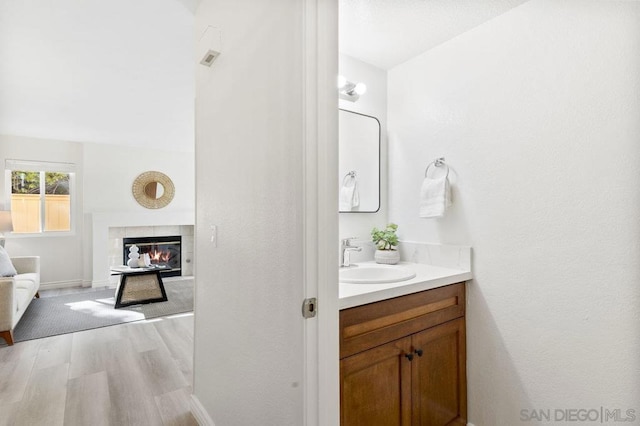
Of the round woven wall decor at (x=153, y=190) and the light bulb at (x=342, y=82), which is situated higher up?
the light bulb at (x=342, y=82)

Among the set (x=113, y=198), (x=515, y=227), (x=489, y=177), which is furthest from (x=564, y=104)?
(x=113, y=198)

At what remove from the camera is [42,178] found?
5.05 metres

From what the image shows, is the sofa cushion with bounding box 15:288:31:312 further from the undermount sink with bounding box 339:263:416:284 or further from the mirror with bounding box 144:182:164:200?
the undermount sink with bounding box 339:263:416:284

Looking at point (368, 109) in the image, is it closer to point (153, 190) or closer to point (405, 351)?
point (405, 351)

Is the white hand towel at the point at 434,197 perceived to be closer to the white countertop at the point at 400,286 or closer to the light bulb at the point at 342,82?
the white countertop at the point at 400,286

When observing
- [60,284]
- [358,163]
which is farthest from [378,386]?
[60,284]

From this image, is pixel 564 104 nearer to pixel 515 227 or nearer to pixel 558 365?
pixel 515 227

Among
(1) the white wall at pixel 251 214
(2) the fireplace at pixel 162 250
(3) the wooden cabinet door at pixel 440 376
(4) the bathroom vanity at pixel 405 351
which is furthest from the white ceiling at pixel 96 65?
(3) the wooden cabinet door at pixel 440 376

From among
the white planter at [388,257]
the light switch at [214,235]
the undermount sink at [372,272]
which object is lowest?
the undermount sink at [372,272]

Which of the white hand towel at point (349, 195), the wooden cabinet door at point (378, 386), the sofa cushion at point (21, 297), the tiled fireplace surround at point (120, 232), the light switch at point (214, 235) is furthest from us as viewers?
the tiled fireplace surround at point (120, 232)

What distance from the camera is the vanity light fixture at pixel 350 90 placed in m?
2.00

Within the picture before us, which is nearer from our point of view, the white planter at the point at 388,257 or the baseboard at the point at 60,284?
the white planter at the point at 388,257

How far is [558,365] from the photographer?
1.43 meters

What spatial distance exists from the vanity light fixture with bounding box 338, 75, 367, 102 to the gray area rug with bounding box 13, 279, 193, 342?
3.20 m
